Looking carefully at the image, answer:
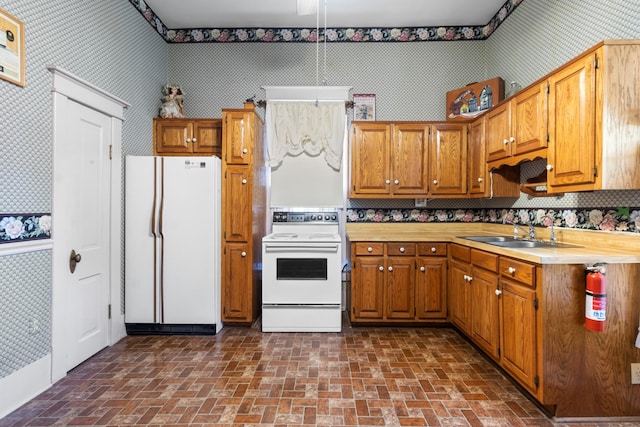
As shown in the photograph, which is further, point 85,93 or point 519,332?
point 85,93

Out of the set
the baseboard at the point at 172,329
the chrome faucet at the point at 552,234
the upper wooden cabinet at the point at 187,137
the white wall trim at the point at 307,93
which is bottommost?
the baseboard at the point at 172,329

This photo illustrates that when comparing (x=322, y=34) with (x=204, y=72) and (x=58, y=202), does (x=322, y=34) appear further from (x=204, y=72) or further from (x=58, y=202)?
(x=58, y=202)

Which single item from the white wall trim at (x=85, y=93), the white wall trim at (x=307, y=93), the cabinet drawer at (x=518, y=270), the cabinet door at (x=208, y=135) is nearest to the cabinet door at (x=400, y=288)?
the cabinet drawer at (x=518, y=270)

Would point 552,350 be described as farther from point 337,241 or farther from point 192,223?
point 192,223

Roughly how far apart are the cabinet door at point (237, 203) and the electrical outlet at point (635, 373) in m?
2.97

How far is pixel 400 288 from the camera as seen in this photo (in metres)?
3.31

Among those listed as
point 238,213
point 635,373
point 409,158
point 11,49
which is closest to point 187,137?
point 238,213

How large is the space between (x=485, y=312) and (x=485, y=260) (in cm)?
41

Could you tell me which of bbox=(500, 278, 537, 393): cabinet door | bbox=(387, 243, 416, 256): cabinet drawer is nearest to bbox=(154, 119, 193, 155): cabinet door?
bbox=(387, 243, 416, 256): cabinet drawer

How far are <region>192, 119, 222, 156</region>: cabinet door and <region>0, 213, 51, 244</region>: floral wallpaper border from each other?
5.35 ft

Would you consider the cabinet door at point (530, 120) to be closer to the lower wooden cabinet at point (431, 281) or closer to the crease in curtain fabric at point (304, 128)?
the lower wooden cabinet at point (431, 281)

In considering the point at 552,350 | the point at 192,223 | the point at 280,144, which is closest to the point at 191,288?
the point at 192,223

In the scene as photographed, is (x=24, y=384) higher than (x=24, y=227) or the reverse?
the reverse

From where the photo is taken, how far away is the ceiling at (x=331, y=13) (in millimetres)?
3398
